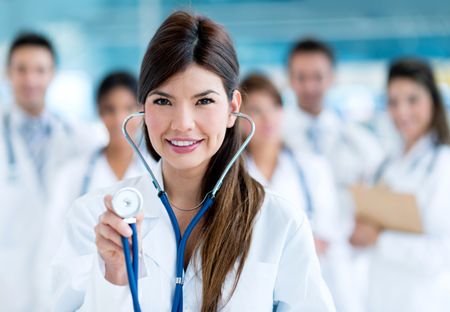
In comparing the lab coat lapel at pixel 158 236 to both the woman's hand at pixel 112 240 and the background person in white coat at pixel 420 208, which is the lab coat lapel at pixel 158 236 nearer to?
the woman's hand at pixel 112 240

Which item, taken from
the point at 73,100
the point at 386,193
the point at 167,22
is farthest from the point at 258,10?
the point at 167,22

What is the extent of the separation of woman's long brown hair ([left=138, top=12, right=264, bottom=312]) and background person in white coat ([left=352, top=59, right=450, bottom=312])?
51.5 inches

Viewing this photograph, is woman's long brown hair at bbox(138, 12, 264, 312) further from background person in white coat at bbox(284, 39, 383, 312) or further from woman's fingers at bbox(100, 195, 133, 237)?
background person in white coat at bbox(284, 39, 383, 312)

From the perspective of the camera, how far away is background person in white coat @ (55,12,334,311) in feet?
A: 4.04

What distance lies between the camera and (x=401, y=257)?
2504 millimetres

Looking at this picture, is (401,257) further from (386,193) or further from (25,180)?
(25,180)

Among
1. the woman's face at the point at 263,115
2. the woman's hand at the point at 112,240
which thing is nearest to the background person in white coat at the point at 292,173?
the woman's face at the point at 263,115

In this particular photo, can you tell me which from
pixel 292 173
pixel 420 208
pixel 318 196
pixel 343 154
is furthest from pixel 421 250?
pixel 343 154

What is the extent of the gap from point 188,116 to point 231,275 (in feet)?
1.10

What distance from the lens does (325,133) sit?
3068 mm

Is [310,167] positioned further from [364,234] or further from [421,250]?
[421,250]

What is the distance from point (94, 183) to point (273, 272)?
52.1 inches

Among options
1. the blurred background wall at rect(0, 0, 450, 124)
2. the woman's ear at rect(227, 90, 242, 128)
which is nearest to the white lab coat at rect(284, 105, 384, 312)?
the woman's ear at rect(227, 90, 242, 128)

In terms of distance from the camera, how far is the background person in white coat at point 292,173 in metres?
2.54
